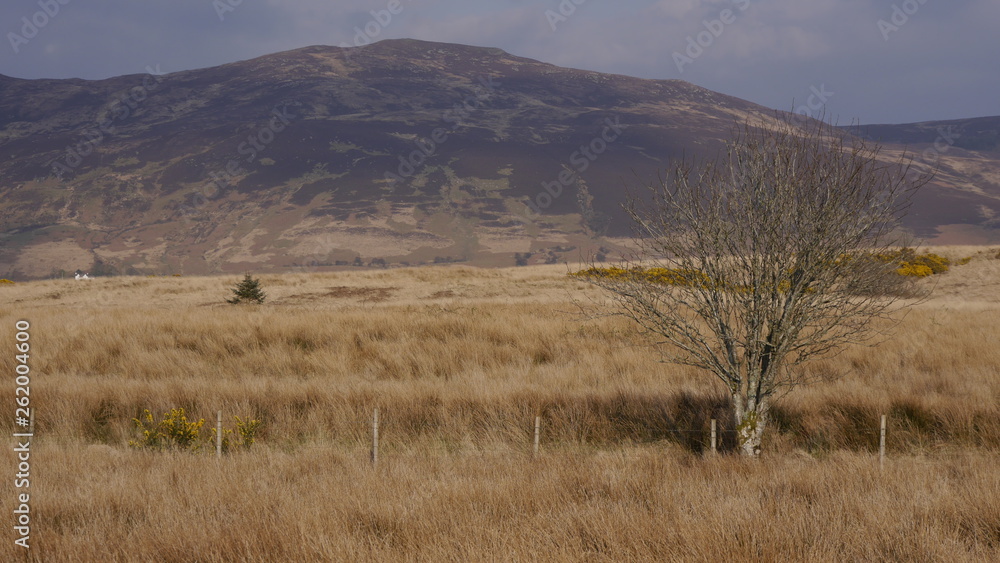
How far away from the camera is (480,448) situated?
964 centimetres

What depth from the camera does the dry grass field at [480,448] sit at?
4867 mm

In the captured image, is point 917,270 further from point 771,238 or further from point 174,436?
point 174,436

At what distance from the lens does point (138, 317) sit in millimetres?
20828

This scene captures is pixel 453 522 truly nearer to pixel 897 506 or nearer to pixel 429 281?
pixel 897 506

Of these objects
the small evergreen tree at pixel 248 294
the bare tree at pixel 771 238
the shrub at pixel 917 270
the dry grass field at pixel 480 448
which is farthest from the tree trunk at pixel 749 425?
the shrub at pixel 917 270

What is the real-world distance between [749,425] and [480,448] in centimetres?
378

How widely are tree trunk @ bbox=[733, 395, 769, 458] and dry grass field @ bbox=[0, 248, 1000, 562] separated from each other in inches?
13.1

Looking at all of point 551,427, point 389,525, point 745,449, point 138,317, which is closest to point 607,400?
point 551,427

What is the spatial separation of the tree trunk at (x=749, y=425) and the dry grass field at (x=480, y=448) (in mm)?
332

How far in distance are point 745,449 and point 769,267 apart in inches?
93.0

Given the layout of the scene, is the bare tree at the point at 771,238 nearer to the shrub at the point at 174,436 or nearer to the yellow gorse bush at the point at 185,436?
the yellow gorse bush at the point at 185,436

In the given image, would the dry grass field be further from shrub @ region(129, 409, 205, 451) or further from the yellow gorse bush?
shrub @ region(129, 409, 205, 451)

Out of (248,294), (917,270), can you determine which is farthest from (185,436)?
(917,270)

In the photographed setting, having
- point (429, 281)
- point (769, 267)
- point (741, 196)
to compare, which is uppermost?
point (741, 196)
